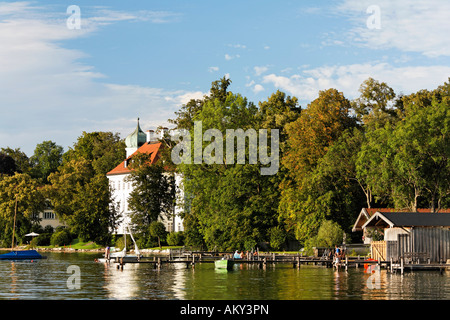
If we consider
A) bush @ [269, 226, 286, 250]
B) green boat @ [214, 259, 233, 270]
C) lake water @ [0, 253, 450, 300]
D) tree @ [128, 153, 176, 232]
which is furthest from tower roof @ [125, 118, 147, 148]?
green boat @ [214, 259, 233, 270]

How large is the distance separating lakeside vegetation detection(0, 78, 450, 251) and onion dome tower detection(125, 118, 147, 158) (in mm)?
30965

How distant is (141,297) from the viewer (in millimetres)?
38906

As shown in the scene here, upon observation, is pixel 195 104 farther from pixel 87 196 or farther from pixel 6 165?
pixel 6 165

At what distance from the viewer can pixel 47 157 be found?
177875 mm

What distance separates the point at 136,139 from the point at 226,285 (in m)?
104

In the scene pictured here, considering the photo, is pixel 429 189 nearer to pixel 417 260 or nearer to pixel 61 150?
pixel 417 260

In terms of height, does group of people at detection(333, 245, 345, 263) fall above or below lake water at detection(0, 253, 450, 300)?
above

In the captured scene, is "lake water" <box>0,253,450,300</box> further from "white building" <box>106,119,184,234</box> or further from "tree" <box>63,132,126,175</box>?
"tree" <box>63,132,126,175</box>

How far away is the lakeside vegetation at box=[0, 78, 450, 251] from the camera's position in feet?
234

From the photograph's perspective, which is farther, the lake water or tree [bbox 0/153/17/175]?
tree [bbox 0/153/17/175]

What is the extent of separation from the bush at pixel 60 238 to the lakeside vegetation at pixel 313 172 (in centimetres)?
2085

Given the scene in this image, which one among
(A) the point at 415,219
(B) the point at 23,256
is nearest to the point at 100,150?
(B) the point at 23,256
